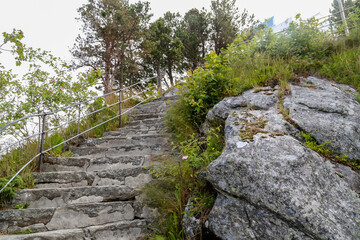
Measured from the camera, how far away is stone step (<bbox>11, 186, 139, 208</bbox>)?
2.66 meters

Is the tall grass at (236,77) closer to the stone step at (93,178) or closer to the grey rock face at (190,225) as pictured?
the grey rock face at (190,225)

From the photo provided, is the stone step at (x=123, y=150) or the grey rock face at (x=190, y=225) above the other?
the stone step at (x=123, y=150)

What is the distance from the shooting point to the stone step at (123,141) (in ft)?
13.5

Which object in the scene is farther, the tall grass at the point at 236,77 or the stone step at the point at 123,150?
the stone step at the point at 123,150

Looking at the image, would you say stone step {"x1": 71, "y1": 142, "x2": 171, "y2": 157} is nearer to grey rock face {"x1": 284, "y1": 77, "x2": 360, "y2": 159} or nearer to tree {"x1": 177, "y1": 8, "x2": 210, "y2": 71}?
grey rock face {"x1": 284, "y1": 77, "x2": 360, "y2": 159}

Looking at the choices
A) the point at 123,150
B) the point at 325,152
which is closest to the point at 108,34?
the point at 123,150

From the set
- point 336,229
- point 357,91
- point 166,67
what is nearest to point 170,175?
point 336,229

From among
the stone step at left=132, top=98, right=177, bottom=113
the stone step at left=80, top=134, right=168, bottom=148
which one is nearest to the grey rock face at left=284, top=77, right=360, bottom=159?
the stone step at left=80, top=134, right=168, bottom=148

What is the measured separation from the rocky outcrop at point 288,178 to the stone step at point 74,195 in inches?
50.7

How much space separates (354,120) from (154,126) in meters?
3.53

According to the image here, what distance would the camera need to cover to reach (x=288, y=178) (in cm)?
167

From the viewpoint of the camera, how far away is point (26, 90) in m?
4.68

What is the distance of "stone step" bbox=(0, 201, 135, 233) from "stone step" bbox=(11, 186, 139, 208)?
154mm

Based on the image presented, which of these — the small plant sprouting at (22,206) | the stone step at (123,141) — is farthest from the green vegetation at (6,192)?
the stone step at (123,141)
